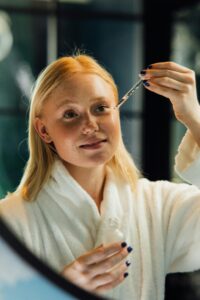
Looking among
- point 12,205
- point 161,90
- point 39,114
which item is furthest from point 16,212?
point 161,90

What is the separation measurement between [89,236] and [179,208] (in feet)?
0.38

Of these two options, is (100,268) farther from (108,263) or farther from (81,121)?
(81,121)

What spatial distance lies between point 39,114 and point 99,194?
0.41 feet

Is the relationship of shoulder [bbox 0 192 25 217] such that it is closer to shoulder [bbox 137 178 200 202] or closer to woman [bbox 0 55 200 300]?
woman [bbox 0 55 200 300]

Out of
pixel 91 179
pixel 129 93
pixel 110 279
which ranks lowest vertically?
pixel 110 279

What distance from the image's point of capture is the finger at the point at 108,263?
651 millimetres

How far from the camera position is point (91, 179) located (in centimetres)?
69

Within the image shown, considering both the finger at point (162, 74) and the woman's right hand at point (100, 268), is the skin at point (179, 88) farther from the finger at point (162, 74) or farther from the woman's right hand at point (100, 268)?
the woman's right hand at point (100, 268)

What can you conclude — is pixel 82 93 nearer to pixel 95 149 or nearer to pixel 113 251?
pixel 95 149

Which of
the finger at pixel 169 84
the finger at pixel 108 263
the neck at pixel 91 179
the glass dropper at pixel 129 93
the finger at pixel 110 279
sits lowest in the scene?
the finger at pixel 110 279

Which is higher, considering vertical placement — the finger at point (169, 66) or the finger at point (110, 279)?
the finger at point (169, 66)

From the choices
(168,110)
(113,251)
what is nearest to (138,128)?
(168,110)

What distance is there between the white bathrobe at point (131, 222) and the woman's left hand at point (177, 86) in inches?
1.1

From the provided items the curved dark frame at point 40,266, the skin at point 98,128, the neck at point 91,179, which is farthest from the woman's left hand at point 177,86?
the curved dark frame at point 40,266
